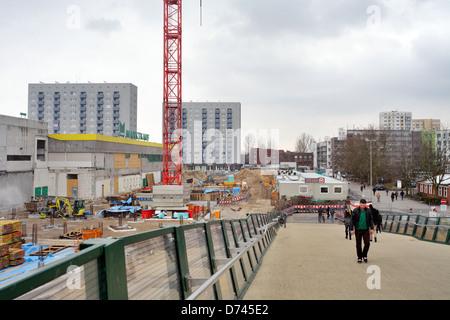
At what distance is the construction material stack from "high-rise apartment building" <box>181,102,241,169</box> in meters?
98.9

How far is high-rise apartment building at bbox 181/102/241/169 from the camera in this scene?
402 feet

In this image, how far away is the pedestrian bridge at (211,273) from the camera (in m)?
2.29

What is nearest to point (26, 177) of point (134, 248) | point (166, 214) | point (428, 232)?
point (166, 214)

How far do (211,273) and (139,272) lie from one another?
220cm

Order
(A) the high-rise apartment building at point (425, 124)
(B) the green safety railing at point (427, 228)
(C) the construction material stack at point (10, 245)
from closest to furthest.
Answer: (B) the green safety railing at point (427, 228)
(C) the construction material stack at point (10, 245)
(A) the high-rise apartment building at point (425, 124)

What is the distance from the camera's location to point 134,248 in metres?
3.00

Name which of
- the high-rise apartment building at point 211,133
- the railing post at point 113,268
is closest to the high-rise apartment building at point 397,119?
the high-rise apartment building at point 211,133

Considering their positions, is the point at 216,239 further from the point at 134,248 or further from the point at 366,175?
the point at 366,175

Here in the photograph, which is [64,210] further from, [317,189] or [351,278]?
[351,278]

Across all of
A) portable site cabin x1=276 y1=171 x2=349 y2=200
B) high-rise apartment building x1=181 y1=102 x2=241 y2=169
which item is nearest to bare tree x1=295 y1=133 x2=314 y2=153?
high-rise apartment building x1=181 y1=102 x2=241 y2=169

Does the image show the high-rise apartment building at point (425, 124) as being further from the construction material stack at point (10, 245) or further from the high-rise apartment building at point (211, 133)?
the construction material stack at point (10, 245)

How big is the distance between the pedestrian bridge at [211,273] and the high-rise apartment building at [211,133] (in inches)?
4472

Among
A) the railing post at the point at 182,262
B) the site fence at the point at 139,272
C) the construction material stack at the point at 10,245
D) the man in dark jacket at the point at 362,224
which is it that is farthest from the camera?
the construction material stack at the point at 10,245
